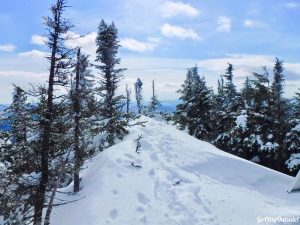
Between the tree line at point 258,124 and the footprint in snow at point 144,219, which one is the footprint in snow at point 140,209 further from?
the tree line at point 258,124

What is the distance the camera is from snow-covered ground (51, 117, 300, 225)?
1778cm

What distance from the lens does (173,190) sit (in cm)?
2038

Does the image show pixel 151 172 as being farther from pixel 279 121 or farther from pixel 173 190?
pixel 279 121

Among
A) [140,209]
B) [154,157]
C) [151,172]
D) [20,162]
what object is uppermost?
[20,162]

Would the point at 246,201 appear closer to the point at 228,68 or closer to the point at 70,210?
the point at 70,210

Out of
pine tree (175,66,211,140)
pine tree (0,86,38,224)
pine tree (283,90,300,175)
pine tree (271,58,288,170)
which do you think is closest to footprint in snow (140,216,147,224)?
pine tree (0,86,38,224)

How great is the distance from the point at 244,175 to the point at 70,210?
10.9 metres

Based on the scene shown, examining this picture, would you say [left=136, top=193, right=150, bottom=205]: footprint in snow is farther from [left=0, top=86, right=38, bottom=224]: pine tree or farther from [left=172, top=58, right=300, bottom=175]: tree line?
[left=172, top=58, right=300, bottom=175]: tree line

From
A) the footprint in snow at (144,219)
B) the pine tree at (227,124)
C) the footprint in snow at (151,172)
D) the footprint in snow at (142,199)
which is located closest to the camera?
the footprint in snow at (144,219)

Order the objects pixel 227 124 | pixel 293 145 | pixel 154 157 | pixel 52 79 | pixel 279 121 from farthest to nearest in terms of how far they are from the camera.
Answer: pixel 227 124 < pixel 279 121 < pixel 293 145 < pixel 154 157 < pixel 52 79

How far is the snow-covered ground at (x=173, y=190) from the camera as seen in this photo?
17.8 m

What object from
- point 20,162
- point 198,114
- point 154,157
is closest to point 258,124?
point 198,114

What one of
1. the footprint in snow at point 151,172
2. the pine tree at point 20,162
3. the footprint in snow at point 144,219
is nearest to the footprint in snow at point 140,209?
the footprint in snow at point 144,219

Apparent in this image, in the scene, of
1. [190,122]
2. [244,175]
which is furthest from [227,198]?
[190,122]
